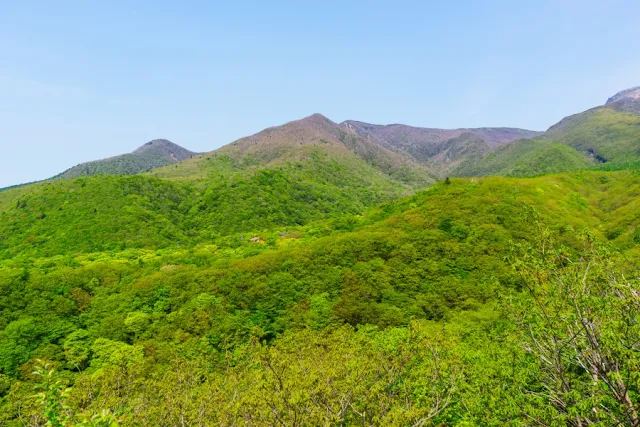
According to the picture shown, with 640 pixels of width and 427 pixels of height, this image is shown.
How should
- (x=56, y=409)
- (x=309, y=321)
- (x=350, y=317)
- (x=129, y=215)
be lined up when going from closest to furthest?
1. (x=56, y=409)
2. (x=309, y=321)
3. (x=350, y=317)
4. (x=129, y=215)

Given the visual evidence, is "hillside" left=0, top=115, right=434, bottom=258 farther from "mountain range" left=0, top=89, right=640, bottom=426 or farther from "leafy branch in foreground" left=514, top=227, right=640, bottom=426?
"leafy branch in foreground" left=514, top=227, right=640, bottom=426

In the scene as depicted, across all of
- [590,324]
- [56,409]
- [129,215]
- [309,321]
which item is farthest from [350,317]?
[129,215]

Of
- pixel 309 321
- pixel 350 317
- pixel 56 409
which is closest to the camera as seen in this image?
pixel 56 409

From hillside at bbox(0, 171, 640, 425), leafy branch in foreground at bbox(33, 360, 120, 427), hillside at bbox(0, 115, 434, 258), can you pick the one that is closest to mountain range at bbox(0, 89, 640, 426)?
leafy branch in foreground at bbox(33, 360, 120, 427)

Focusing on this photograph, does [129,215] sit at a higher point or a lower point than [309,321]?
higher

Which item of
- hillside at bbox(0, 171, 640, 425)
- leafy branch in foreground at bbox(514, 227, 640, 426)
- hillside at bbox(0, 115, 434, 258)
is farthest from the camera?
hillside at bbox(0, 115, 434, 258)

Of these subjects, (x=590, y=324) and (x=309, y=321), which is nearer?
(x=590, y=324)

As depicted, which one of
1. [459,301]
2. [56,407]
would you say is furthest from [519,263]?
[459,301]

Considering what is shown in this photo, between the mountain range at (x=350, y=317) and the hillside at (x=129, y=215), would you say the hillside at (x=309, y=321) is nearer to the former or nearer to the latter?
the mountain range at (x=350, y=317)

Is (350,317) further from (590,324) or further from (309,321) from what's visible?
(590,324)

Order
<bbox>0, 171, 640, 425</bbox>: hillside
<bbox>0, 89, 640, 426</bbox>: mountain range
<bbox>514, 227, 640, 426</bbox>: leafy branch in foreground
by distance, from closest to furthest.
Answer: <bbox>514, 227, 640, 426</bbox>: leafy branch in foreground, <bbox>0, 89, 640, 426</bbox>: mountain range, <bbox>0, 171, 640, 425</bbox>: hillside

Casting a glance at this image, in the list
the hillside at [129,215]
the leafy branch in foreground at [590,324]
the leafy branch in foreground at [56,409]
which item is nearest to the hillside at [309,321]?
the leafy branch in foreground at [590,324]

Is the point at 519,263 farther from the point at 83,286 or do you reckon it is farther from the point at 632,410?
the point at 83,286

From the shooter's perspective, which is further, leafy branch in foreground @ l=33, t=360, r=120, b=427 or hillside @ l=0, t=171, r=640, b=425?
hillside @ l=0, t=171, r=640, b=425
